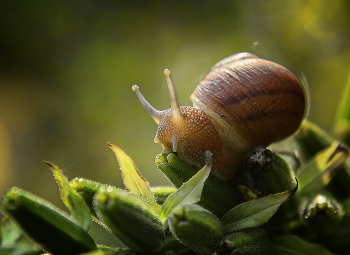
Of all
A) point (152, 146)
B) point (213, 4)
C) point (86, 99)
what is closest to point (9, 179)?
point (86, 99)

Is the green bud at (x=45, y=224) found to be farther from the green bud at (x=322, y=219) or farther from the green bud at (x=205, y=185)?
the green bud at (x=322, y=219)

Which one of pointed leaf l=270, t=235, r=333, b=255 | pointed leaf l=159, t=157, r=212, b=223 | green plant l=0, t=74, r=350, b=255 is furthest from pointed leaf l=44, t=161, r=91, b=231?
pointed leaf l=270, t=235, r=333, b=255

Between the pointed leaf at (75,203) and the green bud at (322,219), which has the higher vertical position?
the pointed leaf at (75,203)

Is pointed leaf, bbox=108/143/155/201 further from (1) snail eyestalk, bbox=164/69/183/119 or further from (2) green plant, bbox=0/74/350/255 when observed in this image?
(1) snail eyestalk, bbox=164/69/183/119

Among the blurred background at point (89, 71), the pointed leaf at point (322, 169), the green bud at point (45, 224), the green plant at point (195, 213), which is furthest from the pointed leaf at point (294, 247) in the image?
the blurred background at point (89, 71)

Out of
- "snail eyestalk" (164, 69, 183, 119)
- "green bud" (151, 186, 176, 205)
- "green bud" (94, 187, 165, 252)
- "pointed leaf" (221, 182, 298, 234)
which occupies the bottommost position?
"pointed leaf" (221, 182, 298, 234)

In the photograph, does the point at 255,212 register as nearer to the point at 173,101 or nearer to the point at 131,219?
the point at 131,219

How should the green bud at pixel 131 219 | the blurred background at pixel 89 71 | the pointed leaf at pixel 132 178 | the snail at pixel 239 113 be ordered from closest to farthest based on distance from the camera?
the green bud at pixel 131 219
the pointed leaf at pixel 132 178
the snail at pixel 239 113
the blurred background at pixel 89 71
